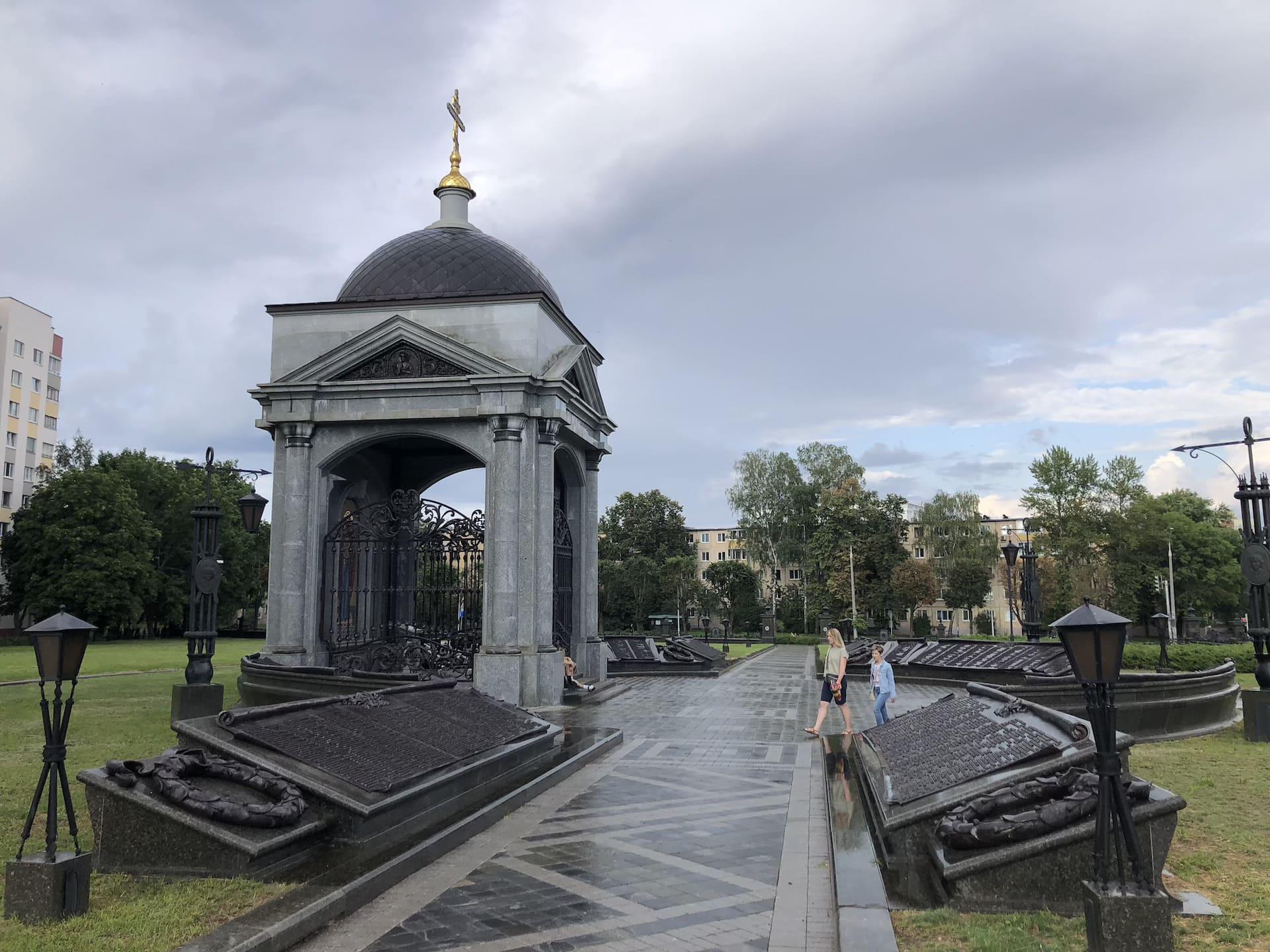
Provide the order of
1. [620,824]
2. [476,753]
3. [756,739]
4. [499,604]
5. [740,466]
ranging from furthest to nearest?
1. [740,466]
2. [499,604]
3. [756,739]
4. [476,753]
5. [620,824]

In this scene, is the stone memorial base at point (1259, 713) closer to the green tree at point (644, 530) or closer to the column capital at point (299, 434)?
the column capital at point (299, 434)

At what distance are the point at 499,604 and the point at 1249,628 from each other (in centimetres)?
1216

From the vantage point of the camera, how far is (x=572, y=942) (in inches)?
211

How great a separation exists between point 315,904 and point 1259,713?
13074mm

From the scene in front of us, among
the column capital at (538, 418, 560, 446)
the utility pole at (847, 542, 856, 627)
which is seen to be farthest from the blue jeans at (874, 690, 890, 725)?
the utility pole at (847, 542, 856, 627)

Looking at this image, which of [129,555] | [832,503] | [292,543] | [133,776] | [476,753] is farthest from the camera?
[832,503]

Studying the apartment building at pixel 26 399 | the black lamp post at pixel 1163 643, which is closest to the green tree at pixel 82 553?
the apartment building at pixel 26 399

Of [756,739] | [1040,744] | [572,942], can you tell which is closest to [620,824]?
[572,942]

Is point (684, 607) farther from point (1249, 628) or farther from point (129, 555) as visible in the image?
point (1249, 628)

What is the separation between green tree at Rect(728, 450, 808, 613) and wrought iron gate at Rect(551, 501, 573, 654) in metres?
42.2

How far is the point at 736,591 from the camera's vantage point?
67.2 metres

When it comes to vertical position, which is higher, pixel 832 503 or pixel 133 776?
pixel 832 503

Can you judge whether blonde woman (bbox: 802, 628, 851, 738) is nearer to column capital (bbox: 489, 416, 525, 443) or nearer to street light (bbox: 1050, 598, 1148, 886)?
column capital (bbox: 489, 416, 525, 443)

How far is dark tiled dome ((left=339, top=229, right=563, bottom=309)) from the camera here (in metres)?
19.2
